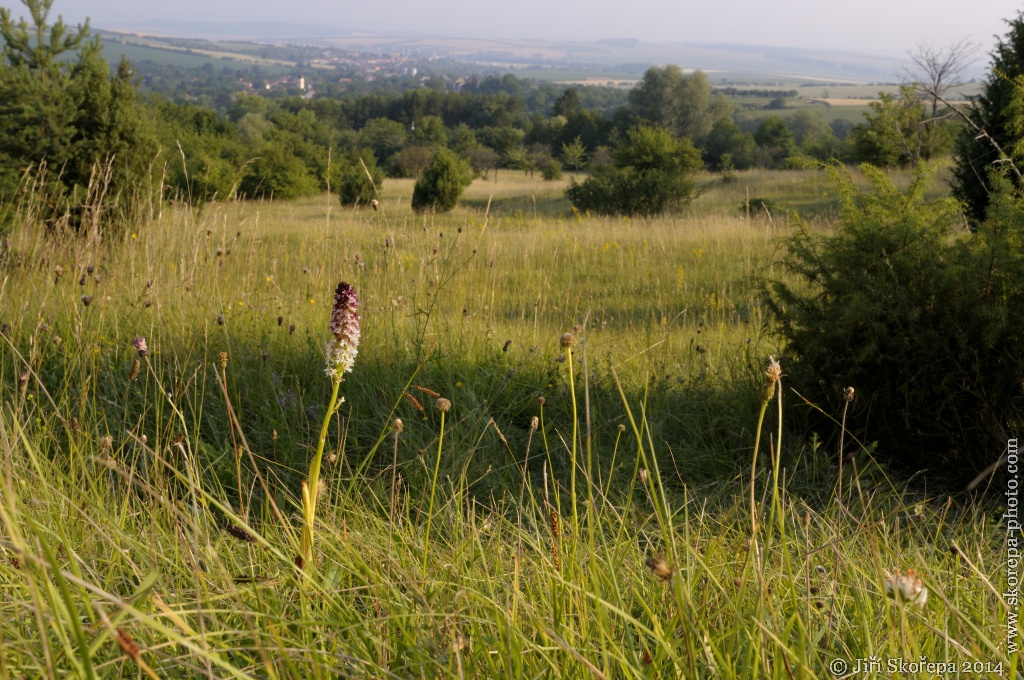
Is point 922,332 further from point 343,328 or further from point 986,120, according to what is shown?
point 986,120

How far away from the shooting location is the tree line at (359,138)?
25.5 feet

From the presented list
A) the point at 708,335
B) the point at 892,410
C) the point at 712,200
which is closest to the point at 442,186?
the point at 712,200

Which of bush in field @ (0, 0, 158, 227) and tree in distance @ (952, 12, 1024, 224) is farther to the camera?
tree in distance @ (952, 12, 1024, 224)

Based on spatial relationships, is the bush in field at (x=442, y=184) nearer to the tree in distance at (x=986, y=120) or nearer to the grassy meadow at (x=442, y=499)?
the tree in distance at (x=986, y=120)

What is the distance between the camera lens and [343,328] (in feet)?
4.83

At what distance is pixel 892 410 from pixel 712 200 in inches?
699

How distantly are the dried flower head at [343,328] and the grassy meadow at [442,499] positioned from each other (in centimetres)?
17

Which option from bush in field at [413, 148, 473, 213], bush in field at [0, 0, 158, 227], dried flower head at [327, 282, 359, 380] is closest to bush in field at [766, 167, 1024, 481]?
dried flower head at [327, 282, 359, 380]

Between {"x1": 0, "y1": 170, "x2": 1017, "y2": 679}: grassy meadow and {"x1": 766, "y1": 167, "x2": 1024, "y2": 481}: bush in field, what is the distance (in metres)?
0.20

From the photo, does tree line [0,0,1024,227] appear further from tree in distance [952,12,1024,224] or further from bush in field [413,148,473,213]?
bush in field [413,148,473,213]

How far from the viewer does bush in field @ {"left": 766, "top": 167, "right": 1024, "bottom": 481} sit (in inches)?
120

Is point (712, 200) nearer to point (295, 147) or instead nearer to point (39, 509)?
point (39, 509)

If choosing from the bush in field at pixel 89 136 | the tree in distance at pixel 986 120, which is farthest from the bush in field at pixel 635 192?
the bush in field at pixel 89 136

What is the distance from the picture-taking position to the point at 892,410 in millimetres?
3256
